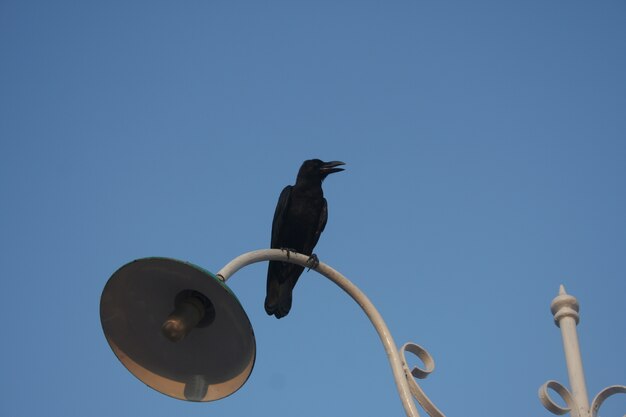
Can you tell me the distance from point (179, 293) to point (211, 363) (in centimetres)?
40

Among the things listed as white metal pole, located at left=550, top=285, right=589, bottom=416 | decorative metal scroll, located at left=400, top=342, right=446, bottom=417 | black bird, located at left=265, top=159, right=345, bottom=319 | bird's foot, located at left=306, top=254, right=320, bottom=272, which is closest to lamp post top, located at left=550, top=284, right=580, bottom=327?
white metal pole, located at left=550, top=285, right=589, bottom=416

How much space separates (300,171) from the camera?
777 centimetres

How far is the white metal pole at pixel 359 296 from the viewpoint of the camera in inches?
147

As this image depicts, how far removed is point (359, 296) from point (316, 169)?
3.33 m

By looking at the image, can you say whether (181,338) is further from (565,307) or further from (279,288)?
(279,288)

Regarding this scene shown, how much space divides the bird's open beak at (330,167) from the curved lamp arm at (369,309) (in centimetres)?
247

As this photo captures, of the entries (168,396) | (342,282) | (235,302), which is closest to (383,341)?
(342,282)

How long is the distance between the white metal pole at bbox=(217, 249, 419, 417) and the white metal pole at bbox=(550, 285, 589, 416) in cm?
71

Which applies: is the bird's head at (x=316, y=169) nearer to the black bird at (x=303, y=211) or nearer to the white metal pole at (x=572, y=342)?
the black bird at (x=303, y=211)

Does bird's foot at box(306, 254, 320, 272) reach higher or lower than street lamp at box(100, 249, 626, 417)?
higher

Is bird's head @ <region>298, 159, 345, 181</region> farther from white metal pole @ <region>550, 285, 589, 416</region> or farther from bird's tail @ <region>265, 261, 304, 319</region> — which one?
white metal pole @ <region>550, 285, 589, 416</region>

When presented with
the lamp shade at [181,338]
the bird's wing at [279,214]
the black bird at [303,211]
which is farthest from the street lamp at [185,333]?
the bird's wing at [279,214]

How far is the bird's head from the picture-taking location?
7391 mm

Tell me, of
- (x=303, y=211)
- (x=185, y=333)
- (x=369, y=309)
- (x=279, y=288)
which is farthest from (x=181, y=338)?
(x=303, y=211)
